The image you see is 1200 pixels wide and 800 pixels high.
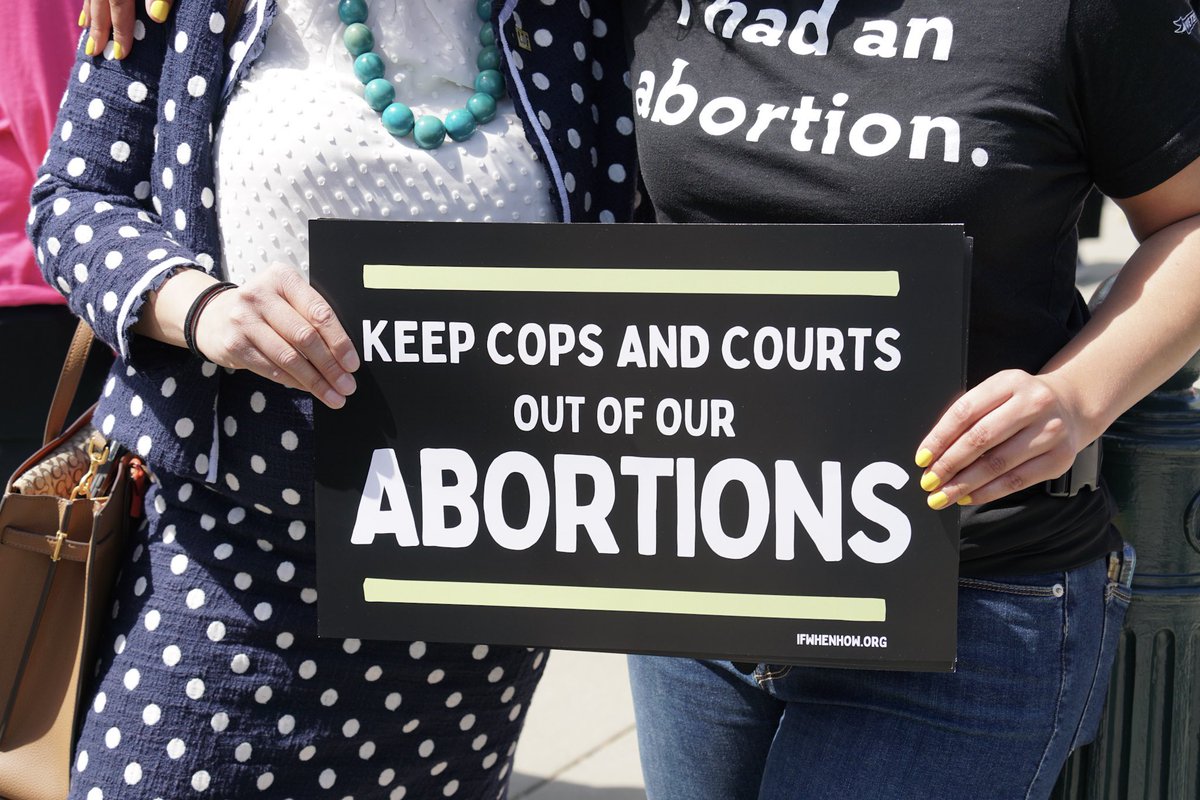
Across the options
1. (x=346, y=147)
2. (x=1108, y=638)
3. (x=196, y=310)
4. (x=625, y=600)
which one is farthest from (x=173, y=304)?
(x=1108, y=638)

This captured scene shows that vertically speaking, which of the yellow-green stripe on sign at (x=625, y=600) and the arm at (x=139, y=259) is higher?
the arm at (x=139, y=259)

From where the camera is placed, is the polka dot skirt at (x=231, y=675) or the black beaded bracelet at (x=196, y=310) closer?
the black beaded bracelet at (x=196, y=310)

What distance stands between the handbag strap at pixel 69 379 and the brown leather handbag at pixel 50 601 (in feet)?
0.36

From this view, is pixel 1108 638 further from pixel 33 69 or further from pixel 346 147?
pixel 33 69

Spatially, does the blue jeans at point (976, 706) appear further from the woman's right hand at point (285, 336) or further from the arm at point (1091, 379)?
the woman's right hand at point (285, 336)

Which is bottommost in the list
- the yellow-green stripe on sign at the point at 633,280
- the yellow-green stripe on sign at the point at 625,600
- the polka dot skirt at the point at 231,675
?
the polka dot skirt at the point at 231,675

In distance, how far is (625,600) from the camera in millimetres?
1405

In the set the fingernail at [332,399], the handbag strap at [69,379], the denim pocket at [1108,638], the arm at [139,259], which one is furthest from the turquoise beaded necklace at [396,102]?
the denim pocket at [1108,638]

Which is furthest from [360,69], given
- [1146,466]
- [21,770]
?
[1146,466]

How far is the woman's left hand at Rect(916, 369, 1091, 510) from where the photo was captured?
1282 mm

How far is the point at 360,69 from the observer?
156 centimetres

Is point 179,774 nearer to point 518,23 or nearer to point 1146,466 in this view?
point 518,23

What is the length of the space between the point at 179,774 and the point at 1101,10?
1397 mm

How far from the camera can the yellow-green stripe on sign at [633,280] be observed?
1317 mm
